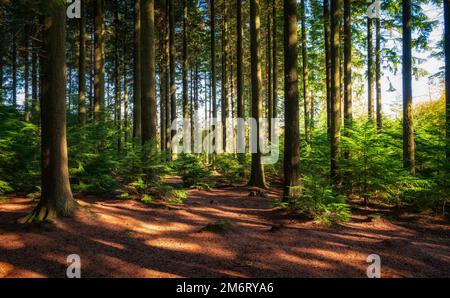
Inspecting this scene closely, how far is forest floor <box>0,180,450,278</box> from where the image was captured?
495 centimetres

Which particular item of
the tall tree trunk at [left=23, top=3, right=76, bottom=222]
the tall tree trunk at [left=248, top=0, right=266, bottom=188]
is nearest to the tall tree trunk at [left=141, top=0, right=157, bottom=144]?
the tall tree trunk at [left=23, top=3, right=76, bottom=222]

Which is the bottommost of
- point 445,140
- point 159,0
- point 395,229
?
point 395,229

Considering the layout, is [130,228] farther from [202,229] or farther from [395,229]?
[395,229]

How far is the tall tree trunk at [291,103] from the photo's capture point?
9094mm

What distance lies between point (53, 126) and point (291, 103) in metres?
6.71

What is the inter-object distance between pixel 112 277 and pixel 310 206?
5.49 metres

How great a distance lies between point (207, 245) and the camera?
605cm

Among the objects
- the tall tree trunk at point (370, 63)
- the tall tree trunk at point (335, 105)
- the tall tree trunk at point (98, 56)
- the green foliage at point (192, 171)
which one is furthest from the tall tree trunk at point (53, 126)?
the tall tree trunk at point (370, 63)

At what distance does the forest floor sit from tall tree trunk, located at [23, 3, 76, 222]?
0.63 m

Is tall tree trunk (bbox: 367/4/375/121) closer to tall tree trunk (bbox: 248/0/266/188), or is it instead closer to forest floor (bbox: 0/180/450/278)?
tall tree trunk (bbox: 248/0/266/188)

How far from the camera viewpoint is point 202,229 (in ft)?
22.7

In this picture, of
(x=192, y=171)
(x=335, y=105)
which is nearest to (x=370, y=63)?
(x=335, y=105)

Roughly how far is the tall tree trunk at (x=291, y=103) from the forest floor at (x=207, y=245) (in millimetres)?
1499
